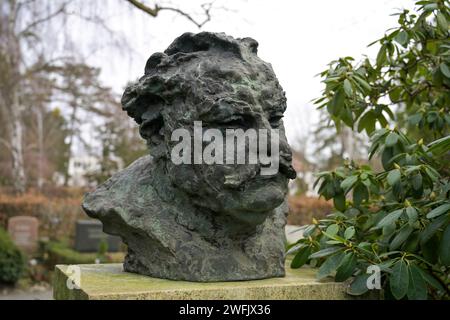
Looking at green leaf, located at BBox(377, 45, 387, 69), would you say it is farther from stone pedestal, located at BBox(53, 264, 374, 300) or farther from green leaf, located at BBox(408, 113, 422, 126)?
stone pedestal, located at BBox(53, 264, 374, 300)

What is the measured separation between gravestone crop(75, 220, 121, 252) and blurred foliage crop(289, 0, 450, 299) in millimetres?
10292

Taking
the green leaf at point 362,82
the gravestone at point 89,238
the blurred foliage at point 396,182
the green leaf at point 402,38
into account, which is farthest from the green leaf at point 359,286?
the gravestone at point 89,238

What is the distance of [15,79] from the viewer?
55.3ft

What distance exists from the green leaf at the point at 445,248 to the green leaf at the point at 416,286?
0.54 feet

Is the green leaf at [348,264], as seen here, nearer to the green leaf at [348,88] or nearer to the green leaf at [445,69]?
the green leaf at [348,88]

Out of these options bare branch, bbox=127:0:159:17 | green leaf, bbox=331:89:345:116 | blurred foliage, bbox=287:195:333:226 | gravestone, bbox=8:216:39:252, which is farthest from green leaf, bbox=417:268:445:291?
gravestone, bbox=8:216:39:252

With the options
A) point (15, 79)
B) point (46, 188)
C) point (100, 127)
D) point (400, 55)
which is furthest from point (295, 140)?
point (400, 55)

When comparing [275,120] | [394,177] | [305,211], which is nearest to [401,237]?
[394,177]

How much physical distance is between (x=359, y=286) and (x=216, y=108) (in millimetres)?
1288

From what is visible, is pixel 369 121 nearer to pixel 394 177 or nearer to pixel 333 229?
pixel 394 177

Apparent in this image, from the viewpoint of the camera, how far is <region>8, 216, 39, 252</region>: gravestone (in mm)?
13664

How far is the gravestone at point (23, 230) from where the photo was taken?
13664 millimetres

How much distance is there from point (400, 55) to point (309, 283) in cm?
222

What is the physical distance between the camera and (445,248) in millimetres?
2691
